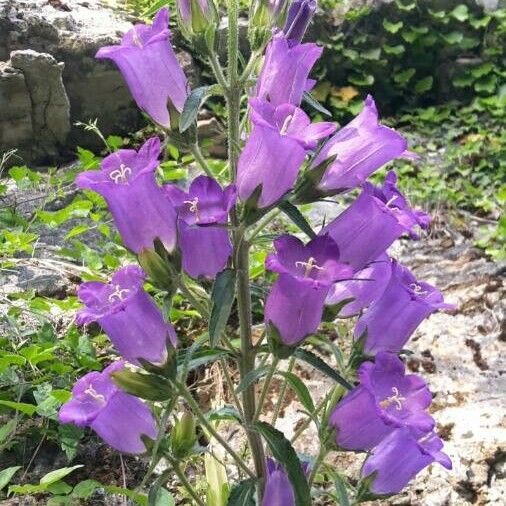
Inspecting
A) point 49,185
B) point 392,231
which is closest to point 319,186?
point 392,231

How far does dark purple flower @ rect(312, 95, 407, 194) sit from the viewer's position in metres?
1.44

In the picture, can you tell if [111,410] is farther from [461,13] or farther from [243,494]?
[461,13]

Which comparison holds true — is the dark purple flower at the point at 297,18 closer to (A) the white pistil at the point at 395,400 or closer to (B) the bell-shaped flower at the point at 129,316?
(B) the bell-shaped flower at the point at 129,316

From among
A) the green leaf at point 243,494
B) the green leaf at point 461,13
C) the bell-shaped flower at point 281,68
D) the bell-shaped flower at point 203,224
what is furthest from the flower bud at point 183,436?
the green leaf at point 461,13

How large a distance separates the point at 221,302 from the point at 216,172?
2005mm

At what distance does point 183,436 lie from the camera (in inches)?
65.4

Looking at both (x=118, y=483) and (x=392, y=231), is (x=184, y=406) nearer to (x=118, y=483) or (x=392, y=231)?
(x=118, y=483)

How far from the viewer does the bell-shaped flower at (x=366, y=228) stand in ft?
4.75

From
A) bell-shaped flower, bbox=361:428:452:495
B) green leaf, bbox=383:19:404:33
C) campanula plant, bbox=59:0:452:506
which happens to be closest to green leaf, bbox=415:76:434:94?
green leaf, bbox=383:19:404:33

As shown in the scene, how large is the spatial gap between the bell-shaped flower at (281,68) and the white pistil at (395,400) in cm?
63

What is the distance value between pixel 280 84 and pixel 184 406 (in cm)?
164

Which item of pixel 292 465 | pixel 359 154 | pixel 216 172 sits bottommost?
pixel 216 172

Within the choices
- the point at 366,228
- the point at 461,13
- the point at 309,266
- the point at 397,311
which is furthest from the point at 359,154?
the point at 461,13

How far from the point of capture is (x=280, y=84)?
1.43 m
